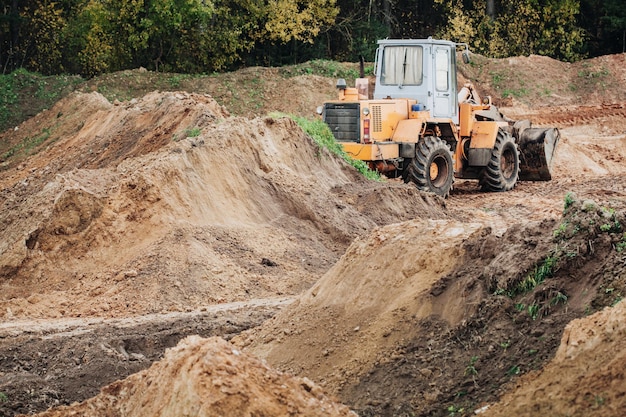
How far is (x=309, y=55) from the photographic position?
40250mm

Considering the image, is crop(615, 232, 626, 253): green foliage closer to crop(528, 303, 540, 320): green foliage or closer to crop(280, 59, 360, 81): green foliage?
crop(528, 303, 540, 320): green foliage

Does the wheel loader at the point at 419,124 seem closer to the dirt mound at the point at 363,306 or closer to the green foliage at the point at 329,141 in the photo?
the green foliage at the point at 329,141

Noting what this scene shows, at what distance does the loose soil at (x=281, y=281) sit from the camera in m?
6.44

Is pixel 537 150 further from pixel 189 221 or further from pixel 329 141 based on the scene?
pixel 189 221

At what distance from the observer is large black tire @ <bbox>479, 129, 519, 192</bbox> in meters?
20.8

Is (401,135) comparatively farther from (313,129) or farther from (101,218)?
(101,218)

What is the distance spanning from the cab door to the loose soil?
1810mm

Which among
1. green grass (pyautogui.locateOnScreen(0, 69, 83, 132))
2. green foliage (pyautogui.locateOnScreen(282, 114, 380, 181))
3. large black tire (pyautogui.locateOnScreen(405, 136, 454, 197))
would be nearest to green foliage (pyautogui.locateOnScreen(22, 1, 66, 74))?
green grass (pyautogui.locateOnScreen(0, 69, 83, 132))

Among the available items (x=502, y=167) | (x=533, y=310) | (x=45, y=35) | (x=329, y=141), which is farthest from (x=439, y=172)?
(x=45, y=35)

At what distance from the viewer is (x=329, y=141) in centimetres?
1847

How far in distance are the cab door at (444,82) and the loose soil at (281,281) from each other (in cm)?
181

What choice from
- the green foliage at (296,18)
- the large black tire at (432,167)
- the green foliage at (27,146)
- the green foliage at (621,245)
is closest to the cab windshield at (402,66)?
the large black tire at (432,167)

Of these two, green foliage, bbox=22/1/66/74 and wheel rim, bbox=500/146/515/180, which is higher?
green foliage, bbox=22/1/66/74

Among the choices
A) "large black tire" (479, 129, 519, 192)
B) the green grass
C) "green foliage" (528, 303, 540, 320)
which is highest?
"green foliage" (528, 303, 540, 320)
